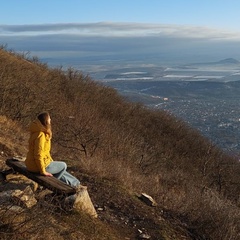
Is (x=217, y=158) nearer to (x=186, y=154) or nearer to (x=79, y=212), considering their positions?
(x=186, y=154)

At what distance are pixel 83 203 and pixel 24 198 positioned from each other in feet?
3.41

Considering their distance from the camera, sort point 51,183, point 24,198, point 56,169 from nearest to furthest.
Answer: point 24,198 → point 51,183 → point 56,169

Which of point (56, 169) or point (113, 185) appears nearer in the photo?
point (56, 169)

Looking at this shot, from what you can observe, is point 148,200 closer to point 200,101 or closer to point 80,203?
point 80,203

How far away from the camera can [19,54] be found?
106ft

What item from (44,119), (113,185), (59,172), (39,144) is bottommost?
(113,185)

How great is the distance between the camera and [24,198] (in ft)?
18.2

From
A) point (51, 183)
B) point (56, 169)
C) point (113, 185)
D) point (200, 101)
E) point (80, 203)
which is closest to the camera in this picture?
point (51, 183)

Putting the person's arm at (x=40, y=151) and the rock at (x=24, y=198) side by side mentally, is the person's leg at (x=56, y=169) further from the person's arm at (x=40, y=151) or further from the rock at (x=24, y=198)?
the rock at (x=24, y=198)

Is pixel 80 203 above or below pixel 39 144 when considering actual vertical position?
below

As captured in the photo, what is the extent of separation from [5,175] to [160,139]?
2416 centimetres

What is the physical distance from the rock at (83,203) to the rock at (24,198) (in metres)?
0.66

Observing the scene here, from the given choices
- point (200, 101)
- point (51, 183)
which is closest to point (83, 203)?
point (51, 183)

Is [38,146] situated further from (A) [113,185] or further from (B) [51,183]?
(A) [113,185]
